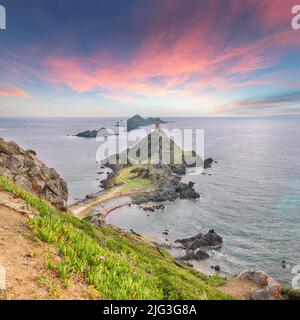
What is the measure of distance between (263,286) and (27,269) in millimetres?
21497

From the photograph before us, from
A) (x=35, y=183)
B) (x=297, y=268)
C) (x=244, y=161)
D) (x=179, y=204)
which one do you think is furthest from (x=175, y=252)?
(x=244, y=161)

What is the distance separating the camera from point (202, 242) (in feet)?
191

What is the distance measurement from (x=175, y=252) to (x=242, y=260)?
13731 millimetres

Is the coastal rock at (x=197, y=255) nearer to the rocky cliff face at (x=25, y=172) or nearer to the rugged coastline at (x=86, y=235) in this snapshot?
the rugged coastline at (x=86, y=235)

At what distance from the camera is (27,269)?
24.4ft

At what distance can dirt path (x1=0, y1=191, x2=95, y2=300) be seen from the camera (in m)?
6.61

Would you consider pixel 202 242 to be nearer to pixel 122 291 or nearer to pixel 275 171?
pixel 122 291

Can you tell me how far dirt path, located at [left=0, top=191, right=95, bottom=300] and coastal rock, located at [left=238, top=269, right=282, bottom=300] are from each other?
16.7 m

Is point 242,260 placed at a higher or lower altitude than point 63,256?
lower

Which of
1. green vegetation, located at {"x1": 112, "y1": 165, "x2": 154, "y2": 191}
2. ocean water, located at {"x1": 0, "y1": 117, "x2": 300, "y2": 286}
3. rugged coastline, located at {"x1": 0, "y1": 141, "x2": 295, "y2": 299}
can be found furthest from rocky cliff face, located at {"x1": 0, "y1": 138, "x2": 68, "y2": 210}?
green vegetation, located at {"x1": 112, "y1": 165, "x2": 154, "y2": 191}

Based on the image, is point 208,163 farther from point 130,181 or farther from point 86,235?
point 86,235

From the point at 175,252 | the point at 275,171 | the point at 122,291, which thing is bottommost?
the point at 175,252

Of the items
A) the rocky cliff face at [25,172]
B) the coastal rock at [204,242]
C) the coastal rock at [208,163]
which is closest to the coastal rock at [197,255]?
the coastal rock at [204,242]
